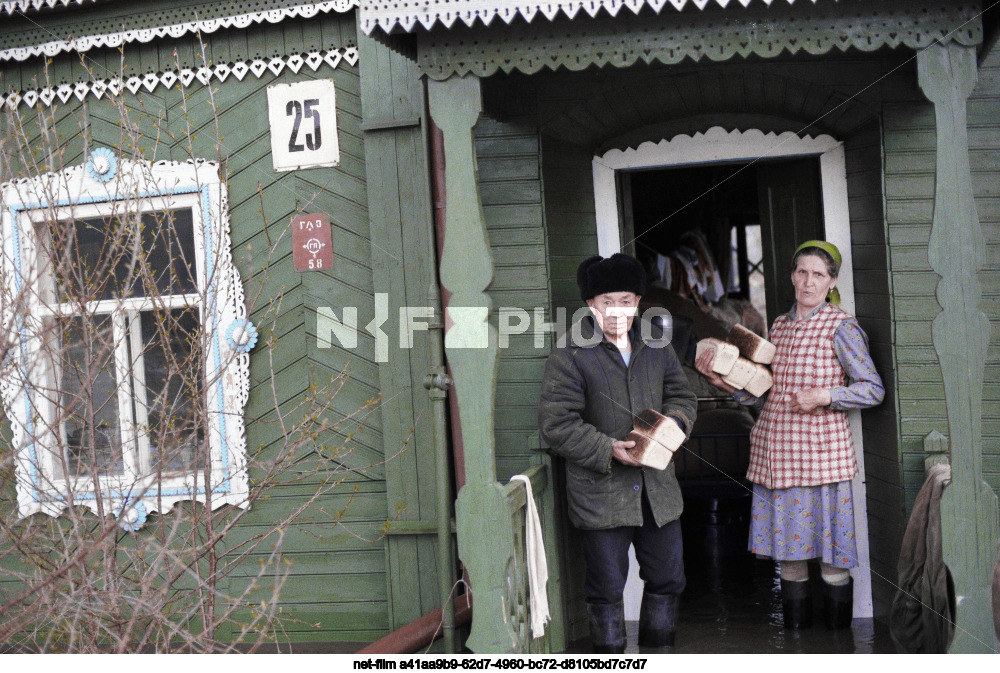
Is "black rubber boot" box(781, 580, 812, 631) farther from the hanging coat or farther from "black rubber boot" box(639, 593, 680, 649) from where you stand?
"black rubber boot" box(639, 593, 680, 649)

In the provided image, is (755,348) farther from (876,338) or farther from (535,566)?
(535,566)

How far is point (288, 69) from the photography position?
4824 millimetres

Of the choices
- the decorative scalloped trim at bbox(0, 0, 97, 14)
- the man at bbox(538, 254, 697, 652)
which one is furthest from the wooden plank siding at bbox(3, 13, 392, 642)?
the man at bbox(538, 254, 697, 652)

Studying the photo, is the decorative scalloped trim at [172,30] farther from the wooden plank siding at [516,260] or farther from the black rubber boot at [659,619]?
the black rubber boot at [659,619]

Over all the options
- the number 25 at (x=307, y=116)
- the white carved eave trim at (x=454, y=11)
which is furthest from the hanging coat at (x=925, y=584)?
the number 25 at (x=307, y=116)

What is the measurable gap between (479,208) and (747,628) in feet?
8.69

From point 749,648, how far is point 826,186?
2331mm

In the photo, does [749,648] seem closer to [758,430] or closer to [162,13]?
[758,430]

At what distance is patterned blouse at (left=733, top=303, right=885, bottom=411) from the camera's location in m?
4.16

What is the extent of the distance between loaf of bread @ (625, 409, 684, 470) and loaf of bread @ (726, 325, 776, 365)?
80cm

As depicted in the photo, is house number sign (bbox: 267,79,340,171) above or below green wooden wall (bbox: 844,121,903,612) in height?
above

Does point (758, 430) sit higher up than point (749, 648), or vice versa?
point (758, 430)

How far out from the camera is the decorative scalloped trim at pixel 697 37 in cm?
338

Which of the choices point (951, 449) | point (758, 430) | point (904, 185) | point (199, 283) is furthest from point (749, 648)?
point (199, 283)
